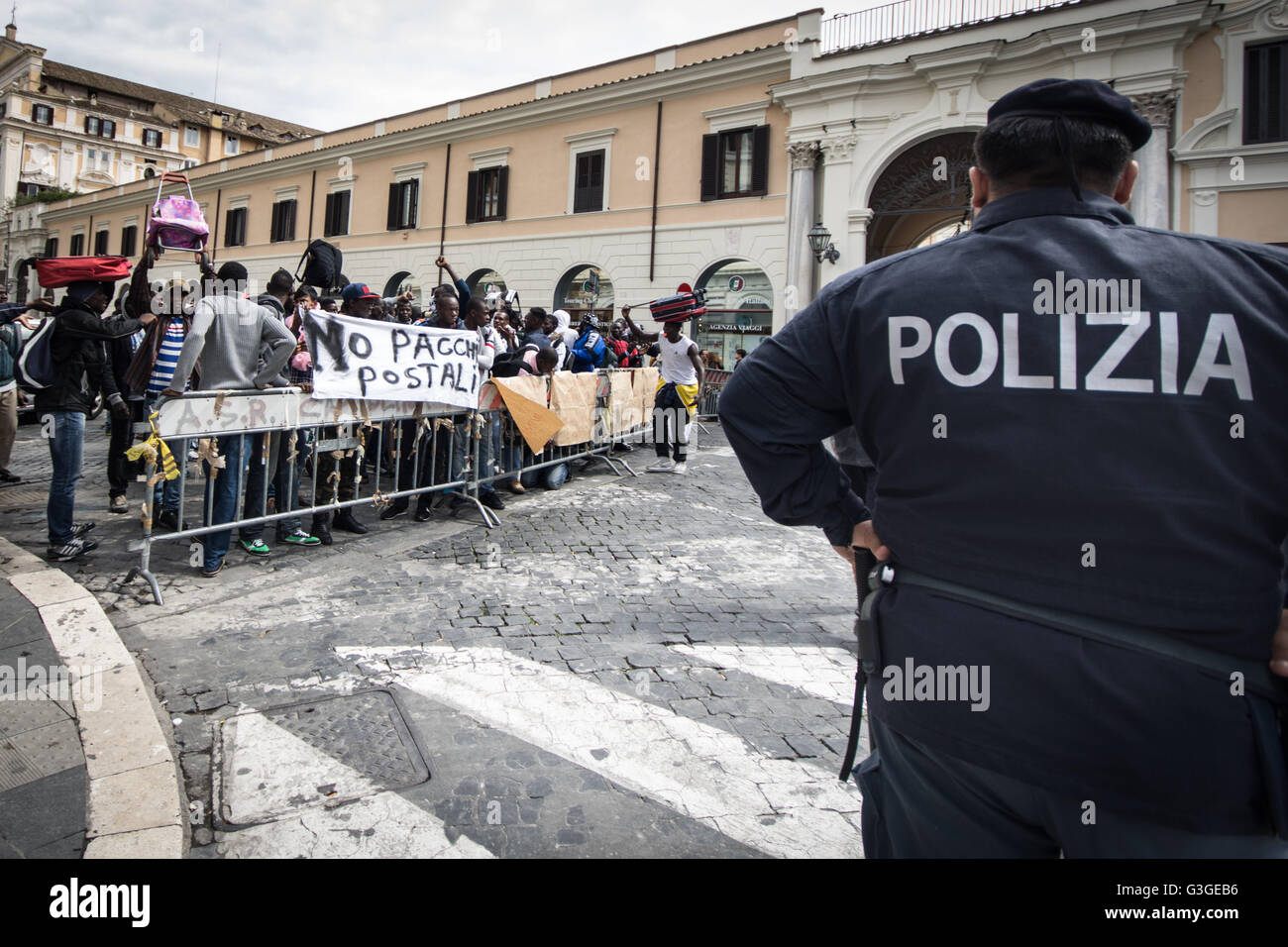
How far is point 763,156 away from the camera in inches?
759

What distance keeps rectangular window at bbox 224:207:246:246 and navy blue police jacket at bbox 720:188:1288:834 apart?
125ft

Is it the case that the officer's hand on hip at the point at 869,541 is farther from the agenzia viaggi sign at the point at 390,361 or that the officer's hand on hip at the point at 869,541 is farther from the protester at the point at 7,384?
the protester at the point at 7,384

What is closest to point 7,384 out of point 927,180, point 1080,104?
point 1080,104

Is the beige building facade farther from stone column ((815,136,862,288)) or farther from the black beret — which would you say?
the black beret

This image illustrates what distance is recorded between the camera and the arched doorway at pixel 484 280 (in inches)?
976

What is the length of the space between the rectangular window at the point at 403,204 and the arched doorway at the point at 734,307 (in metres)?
12.0

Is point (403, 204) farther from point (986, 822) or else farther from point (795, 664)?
point (986, 822)

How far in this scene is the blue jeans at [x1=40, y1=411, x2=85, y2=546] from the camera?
17.4 feet

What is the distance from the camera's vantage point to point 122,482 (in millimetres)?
6926

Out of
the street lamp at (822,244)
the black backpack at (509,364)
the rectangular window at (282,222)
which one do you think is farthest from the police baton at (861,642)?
the rectangular window at (282,222)

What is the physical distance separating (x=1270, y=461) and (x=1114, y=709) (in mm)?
453

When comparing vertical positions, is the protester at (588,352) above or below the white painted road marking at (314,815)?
above

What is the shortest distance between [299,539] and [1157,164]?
54.8ft
